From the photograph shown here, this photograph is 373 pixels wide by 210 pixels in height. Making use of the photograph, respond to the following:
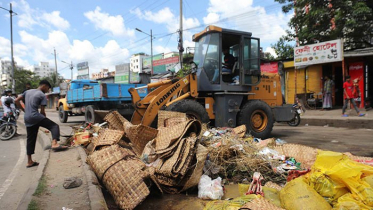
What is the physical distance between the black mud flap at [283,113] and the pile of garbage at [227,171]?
265 cm

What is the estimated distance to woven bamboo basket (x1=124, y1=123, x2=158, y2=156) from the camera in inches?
156

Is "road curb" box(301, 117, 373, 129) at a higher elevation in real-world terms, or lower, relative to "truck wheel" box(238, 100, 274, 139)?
lower

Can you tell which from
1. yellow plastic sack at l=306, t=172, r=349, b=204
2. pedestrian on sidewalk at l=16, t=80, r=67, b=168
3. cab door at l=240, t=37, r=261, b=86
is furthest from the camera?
cab door at l=240, t=37, r=261, b=86

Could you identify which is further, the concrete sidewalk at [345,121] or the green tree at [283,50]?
the green tree at [283,50]

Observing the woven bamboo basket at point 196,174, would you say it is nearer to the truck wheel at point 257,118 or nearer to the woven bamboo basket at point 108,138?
the woven bamboo basket at point 108,138

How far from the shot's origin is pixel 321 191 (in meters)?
2.32

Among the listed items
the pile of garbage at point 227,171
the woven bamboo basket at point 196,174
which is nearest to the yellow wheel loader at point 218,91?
the pile of garbage at point 227,171

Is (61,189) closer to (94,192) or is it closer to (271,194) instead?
(94,192)

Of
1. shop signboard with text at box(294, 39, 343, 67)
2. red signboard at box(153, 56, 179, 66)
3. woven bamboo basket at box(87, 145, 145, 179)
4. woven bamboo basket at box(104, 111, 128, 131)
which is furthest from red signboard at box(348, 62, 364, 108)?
red signboard at box(153, 56, 179, 66)

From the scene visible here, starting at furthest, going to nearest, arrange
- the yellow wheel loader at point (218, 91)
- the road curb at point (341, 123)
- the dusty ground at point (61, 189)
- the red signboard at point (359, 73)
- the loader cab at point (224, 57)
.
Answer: the red signboard at point (359, 73), the road curb at point (341, 123), the loader cab at point (224, 57), the yellow wheel loader at point (218, 91), the dusty ground at point (61, 189)

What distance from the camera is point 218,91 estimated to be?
5.99 meters

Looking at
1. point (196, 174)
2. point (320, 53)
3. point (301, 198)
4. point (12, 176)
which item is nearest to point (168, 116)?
point (196, 174)

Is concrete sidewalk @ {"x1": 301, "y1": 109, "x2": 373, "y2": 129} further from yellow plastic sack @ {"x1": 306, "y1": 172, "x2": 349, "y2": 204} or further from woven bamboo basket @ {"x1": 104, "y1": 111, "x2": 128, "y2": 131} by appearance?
woven bamboo basket @ {"x1": 104, "y1": 111, "x2": 128, "y2": 131}

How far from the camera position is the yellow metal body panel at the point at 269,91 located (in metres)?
6.88
